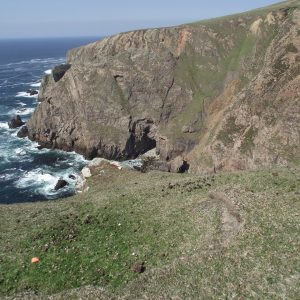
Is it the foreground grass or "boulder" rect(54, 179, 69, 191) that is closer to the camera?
the foreground grass

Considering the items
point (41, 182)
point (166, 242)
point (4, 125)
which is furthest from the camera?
point (4, 125)

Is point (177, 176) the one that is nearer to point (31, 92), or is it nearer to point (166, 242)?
point (166, 242)

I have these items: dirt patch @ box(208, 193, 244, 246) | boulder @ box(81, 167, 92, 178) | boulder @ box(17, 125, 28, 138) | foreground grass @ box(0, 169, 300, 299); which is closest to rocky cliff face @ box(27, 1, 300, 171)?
boulder @ box(17, 125, 28, 138)

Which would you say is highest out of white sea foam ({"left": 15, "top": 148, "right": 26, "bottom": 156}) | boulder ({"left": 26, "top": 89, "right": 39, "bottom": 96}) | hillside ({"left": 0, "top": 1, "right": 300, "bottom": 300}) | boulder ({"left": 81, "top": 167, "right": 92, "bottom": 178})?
hillside ({"left": 0, "top": 1, "right": 300, "bottom": 300})

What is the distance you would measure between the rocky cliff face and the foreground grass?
48.9m

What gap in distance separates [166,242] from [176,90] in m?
84.1

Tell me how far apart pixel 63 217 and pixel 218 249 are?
16.8m

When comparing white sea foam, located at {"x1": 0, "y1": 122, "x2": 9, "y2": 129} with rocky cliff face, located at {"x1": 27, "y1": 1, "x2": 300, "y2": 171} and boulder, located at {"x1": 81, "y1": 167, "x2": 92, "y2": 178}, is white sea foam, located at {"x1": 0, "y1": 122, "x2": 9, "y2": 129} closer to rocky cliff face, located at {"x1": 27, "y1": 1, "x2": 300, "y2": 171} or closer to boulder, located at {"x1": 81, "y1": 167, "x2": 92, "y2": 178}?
rocky cliff face, located at {"x1": 27, "y1": 1, "x2": 300, "y2": 171}

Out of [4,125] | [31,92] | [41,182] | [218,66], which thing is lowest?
[41,182]

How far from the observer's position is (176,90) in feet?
383

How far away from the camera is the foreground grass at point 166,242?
101ft

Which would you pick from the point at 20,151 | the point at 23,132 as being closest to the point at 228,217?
the point at 20,151

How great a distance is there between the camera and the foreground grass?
30750 mm

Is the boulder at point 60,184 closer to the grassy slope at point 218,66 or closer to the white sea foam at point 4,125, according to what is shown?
the grassy slope at point 218,66
